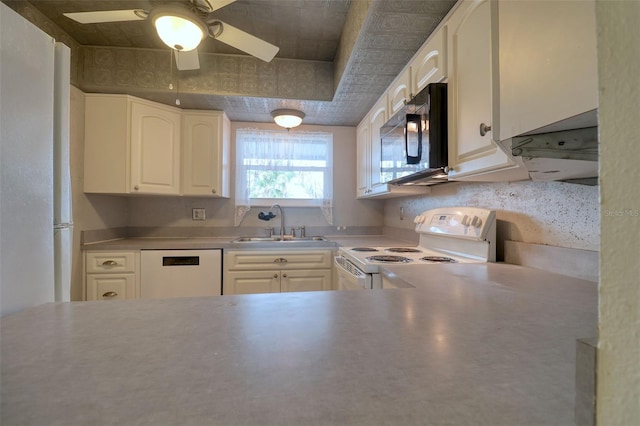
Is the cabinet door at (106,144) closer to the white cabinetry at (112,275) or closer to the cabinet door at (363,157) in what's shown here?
the white cabinetry at (112,275)

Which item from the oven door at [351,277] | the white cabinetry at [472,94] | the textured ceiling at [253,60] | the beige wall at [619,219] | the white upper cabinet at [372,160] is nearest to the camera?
the beige wall at [619,219]

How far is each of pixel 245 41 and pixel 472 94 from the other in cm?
130

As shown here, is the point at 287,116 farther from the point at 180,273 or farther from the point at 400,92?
the point at 180,273

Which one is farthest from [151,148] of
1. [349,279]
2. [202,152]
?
[349,279]

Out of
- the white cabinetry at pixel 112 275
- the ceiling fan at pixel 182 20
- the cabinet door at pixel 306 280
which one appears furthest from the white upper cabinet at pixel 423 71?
the white cabinetry at pixel 112 275

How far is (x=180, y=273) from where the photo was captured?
90.2 inches

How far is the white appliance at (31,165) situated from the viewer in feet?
1.94

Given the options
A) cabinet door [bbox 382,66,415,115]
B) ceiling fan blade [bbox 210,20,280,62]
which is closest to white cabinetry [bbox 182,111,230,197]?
ceiling fan blade [bbox 210,20,280,62]

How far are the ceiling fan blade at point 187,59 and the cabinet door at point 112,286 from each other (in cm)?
172

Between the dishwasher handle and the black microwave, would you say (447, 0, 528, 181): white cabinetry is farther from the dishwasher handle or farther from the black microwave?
the dishwasher handle

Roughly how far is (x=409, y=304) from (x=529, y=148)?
51 cm

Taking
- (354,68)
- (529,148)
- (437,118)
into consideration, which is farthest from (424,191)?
(529,148)

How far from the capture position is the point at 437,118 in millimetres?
1311

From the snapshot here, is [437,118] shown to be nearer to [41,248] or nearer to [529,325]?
[529,325]
